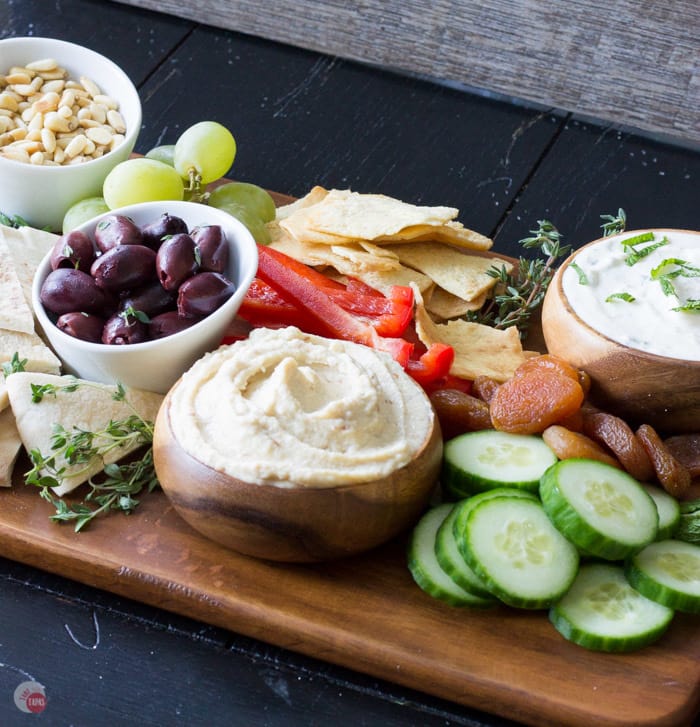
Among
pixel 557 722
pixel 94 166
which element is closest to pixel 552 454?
pixel 557 722

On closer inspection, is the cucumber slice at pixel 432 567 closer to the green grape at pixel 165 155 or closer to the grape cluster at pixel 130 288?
the grape cluster at pixel 130 288

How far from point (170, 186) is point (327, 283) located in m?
0.40

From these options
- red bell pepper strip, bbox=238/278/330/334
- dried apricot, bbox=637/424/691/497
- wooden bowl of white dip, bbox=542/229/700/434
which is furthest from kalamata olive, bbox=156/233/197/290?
dried apricot, bbox=637/424/691/497

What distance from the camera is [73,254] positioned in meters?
2.07

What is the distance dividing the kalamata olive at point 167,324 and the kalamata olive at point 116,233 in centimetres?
16

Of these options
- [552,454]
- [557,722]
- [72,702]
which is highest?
[552,454]

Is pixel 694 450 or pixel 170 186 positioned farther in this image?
pixel 170 186

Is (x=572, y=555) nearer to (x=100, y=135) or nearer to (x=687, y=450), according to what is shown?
(x=687, y=450)

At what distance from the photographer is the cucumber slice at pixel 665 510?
182 centimetres

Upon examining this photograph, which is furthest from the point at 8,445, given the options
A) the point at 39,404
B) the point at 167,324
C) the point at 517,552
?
the point at 517,552

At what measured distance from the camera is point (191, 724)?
5.48 ft

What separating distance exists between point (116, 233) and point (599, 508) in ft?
3.27

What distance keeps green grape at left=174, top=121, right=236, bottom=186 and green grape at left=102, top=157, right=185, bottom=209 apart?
8cm

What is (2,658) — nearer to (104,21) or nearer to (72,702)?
(72,702)
